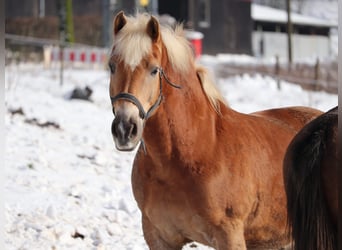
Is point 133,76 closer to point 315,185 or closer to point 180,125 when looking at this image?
point 180,125

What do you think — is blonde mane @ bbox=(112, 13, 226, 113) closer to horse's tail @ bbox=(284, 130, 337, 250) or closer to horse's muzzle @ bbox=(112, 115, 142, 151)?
horse's muzzle @ bbox=(112, 115, 142, 151)

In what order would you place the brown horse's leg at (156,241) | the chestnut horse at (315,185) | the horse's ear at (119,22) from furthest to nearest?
the brown horse's leg at (156,241)
the horse's ear at (119,22)
the chestnut horse at (315,185)

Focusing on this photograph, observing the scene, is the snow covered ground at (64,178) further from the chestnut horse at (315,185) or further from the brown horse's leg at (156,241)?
the chestnut horse at (315,185)

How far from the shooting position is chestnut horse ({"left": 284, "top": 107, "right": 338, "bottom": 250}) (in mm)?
2811

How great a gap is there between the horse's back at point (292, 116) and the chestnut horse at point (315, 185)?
71.1 inches

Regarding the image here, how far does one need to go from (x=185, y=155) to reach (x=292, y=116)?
4.65 ft

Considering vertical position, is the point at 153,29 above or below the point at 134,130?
above

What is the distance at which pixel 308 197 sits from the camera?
2914mm

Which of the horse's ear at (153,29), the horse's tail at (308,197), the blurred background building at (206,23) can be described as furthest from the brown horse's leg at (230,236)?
the blurred background building at (206,23)

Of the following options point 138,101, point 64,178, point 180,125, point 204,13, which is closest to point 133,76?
point 138,101

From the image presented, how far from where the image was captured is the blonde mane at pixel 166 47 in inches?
143

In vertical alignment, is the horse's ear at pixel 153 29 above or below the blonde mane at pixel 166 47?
above

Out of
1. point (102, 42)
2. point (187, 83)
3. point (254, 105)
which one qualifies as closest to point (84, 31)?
point (102, 42)

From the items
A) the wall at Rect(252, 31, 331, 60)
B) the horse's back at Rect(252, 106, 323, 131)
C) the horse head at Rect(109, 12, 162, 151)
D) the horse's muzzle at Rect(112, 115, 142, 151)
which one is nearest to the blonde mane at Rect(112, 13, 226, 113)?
the horse head at Rect(109, 12, 162, 151)
